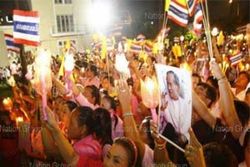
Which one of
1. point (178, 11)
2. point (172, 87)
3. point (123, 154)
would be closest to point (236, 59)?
point (178, 11)

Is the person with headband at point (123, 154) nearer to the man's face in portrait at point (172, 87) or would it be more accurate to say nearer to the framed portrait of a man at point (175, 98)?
the framed portrait of a man at point (175, 98)

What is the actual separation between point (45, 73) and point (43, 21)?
469 centimetres

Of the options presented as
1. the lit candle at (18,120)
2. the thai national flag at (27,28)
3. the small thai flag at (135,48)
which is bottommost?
the lit candle at (18,120)

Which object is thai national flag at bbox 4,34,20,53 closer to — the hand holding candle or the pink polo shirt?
the pink polo shirt

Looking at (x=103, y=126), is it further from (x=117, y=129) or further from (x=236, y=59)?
(x=236, y=59)

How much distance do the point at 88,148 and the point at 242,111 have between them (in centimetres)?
138

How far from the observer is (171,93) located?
137 inches

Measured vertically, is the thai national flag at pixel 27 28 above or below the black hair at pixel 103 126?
above

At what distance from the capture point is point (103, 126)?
13.3 ft

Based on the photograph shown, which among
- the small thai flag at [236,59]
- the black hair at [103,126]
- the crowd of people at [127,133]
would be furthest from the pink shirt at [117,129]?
the small thai flag at [236,59]

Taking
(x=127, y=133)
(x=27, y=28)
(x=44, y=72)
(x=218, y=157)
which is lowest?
(x=218, y=157)

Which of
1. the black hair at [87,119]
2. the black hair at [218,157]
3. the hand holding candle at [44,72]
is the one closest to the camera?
the black hair at [218,157]

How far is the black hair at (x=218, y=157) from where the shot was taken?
3045 mm

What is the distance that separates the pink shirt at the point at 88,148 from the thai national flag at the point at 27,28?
2.92m
